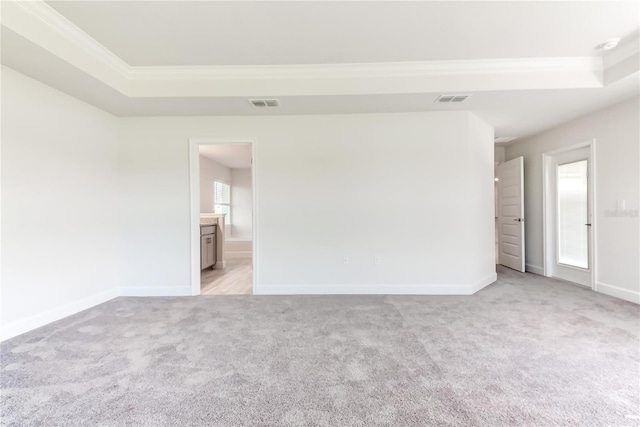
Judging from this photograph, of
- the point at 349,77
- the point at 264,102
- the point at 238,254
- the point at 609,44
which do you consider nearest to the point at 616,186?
the point at 609,44

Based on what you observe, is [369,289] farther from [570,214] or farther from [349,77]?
[570,214]

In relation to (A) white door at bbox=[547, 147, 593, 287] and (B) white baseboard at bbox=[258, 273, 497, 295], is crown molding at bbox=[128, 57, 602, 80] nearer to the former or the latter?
(A) white door at bbox=[547, 147, 593, 287]

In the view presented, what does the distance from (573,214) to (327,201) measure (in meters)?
3.88

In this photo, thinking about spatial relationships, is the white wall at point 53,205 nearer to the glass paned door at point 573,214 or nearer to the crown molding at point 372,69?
the crown molding at point 372,69

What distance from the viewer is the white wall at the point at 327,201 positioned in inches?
149

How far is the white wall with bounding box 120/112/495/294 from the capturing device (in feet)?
12.4

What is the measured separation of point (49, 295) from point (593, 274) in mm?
6756

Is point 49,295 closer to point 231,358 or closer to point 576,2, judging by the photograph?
point 231,358

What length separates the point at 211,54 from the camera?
2.88m

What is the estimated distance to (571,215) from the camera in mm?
4348

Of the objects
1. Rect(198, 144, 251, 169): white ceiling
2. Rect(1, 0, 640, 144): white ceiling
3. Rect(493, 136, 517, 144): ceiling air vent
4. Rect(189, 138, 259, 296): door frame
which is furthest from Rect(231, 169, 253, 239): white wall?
Rect(493, 136, 517, 144): ceiling air vent

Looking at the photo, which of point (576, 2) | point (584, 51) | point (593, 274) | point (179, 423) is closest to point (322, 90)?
point (576, 2)

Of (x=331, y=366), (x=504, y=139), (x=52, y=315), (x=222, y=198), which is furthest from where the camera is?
(x=222, y=198)

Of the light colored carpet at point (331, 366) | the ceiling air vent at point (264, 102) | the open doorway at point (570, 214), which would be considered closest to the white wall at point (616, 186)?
the open doorway at point (570, 214)
